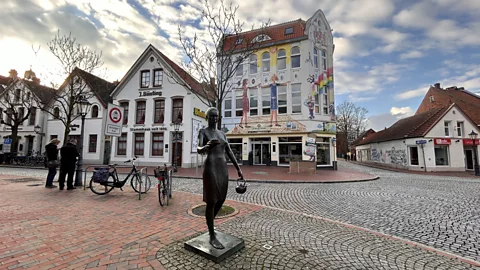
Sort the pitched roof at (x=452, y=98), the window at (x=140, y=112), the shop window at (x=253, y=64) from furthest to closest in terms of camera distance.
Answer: the pitched roof at (x=452, y=98), the shop window at (x=253, y=64), the window at (x=140, y=112)

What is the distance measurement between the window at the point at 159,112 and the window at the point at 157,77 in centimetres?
178

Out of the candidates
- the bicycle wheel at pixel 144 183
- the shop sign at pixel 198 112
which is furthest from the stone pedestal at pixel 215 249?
the shop sign at pixel 198 112

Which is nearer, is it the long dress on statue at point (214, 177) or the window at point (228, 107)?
the long dress on statue at point (214, 177)

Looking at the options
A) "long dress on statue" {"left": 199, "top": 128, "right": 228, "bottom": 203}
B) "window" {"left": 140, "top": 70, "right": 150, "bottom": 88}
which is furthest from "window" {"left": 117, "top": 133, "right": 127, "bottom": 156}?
"long dress on statue" {"left": 199, "top": 128, "right": 228, "bottom": 203}

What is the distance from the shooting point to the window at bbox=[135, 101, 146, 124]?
22422 millimetres

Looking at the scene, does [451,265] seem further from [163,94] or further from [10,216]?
[163,94]

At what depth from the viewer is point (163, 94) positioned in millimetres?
21859

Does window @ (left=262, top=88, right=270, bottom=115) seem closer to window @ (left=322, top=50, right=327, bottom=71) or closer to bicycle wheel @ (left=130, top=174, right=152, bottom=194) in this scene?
window @ (left=322, top=50, right=327, bottom=71)

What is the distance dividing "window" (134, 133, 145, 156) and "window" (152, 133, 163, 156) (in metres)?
1.18

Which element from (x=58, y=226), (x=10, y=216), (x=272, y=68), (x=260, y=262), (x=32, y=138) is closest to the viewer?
(x=260, y=262)

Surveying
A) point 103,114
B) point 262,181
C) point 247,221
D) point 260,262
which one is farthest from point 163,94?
point 260,262

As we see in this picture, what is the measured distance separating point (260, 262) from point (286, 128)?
748 inches

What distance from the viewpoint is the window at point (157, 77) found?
Answer: 22.3 m

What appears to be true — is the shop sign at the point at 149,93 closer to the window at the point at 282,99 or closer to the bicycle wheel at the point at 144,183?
the window at the point at 282,99
